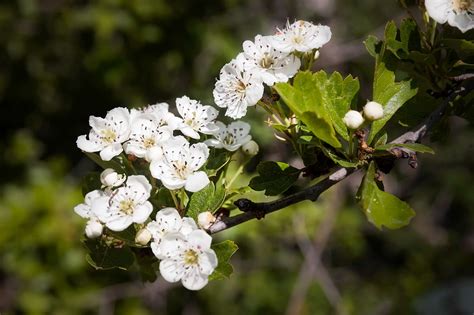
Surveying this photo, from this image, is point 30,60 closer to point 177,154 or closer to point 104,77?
point 104,77

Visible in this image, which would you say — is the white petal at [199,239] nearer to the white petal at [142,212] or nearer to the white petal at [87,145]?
the white petal at [142,212]

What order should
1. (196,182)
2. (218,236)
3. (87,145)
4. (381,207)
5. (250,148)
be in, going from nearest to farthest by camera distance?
(381,207), (196,182), (87,145), (250,148), (218,236)

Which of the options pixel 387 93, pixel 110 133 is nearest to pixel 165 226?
pixel 110 133

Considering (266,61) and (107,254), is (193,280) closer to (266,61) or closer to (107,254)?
(107,254)

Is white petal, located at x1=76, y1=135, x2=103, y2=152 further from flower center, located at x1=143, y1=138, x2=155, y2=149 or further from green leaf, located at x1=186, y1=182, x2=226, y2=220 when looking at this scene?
green leaf, located at x1=186, y1=182, x2=226, y2=220

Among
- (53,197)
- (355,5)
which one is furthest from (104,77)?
(355,5)

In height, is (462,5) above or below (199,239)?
above
